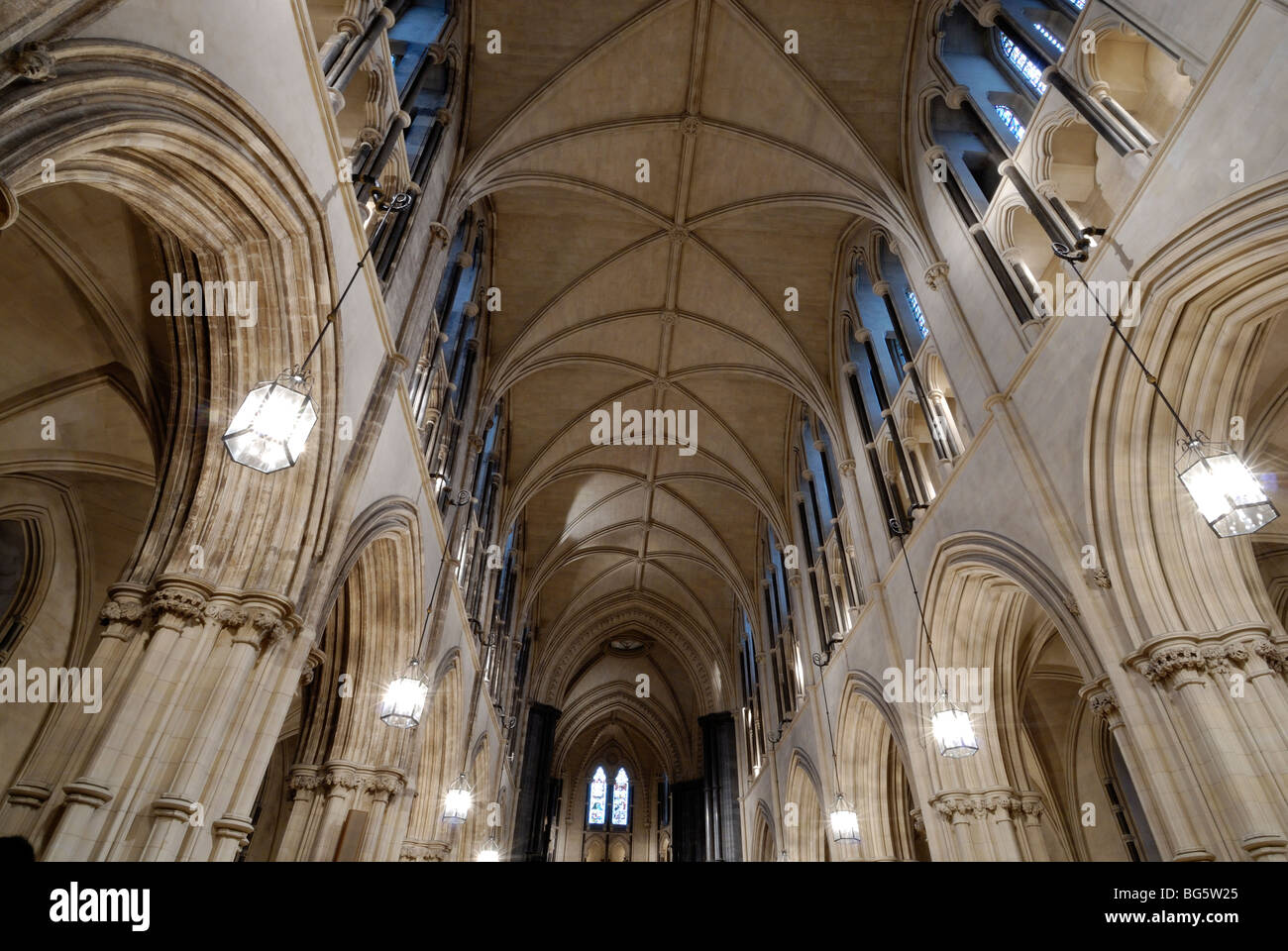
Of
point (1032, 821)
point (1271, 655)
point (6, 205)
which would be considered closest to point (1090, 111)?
point (1271, 655)

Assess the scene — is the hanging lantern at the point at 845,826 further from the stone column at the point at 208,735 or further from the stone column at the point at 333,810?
the stone column at the point at 208,735

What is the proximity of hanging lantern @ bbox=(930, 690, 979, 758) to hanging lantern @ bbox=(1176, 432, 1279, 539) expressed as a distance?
12.2 feet

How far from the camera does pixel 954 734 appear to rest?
25.5 feet

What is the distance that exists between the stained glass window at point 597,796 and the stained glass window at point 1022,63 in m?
33.1

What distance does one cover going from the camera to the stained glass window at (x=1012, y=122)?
30.6 ft

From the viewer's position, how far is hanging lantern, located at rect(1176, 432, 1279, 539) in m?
4.73

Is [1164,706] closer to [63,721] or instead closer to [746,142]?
[63,721]

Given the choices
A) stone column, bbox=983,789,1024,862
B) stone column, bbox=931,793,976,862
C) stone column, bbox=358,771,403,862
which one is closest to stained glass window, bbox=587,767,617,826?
stone column, bbox=358,771,403,862

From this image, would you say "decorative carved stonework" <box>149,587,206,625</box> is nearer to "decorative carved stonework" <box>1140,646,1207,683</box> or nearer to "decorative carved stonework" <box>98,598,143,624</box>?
"decorative carved stonework" <box>98,598,143,624</box>

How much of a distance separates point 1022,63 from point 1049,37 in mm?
1010

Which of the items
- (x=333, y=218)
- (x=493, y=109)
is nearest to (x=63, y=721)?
(x=333, y=218)

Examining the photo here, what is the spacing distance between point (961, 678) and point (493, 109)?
11.0 metres

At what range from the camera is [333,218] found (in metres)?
6.82

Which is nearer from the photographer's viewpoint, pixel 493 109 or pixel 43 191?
pixel 43 191
